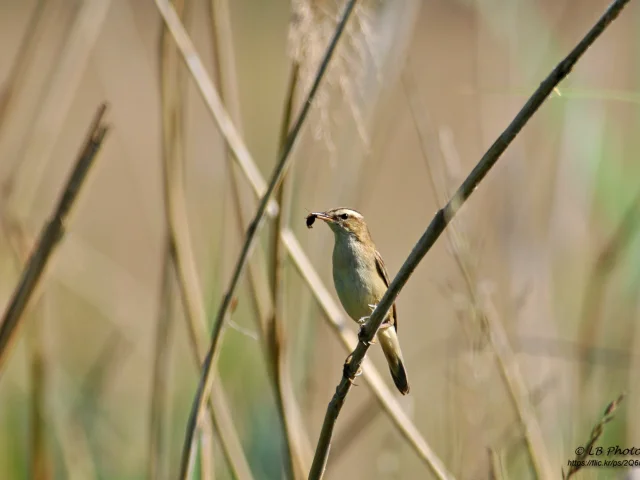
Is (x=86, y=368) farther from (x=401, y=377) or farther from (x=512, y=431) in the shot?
(x=512, y=431)

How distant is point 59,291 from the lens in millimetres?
3740

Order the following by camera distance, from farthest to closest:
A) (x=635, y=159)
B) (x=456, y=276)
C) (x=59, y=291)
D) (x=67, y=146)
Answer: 1. (x=67, y=146)
2. (x=59, y=291)
3. (x=456, y=276)
4. (x=635, y=159)

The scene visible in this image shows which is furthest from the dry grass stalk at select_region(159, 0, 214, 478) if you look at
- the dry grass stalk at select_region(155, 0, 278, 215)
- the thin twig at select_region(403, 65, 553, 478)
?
Result: the thin twig at select_region(403, 65, 553, 478)

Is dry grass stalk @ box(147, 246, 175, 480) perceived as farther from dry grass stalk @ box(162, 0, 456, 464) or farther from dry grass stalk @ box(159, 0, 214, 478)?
dry grass stalk @ box(162, 0, 456, 464)

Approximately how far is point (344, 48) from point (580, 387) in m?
0.98

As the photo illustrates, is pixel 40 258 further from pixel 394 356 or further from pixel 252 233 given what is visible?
pixel 394 356

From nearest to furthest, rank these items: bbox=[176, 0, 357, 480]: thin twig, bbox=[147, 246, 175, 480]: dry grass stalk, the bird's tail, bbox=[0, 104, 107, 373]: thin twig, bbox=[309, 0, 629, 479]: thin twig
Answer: bbox=[309, 0, 629, 479]: thin twig → bbox=[176, 0, 357, 480]: thin twig → bbox=[0, 104, 107, 373]: thin twig → bbox=[147, 246, 175, 480]: dry grass stalk → the bird's tail

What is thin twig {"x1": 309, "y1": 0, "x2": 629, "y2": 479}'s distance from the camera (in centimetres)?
93

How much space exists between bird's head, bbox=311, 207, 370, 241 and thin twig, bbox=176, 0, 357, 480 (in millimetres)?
695

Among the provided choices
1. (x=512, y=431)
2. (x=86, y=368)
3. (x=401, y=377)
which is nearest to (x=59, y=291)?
(x=86, y=368)

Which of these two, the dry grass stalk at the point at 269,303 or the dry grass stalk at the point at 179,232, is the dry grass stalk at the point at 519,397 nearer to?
the dry grass stalk at the point at 269,303

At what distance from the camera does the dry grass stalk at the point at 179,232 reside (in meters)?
1.65

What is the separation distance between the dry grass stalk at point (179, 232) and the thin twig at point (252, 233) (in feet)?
0.86

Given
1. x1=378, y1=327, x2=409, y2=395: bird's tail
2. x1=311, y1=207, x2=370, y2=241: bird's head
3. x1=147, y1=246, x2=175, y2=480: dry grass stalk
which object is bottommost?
x1=147, y1=246, x2=175, y2=480: dry grass stalk
